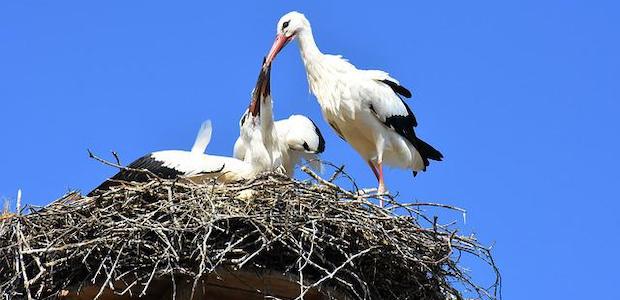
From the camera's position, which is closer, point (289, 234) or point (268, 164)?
point (289, 234)

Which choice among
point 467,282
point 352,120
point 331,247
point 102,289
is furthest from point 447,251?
point 352,120

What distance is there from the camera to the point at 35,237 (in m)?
5.92

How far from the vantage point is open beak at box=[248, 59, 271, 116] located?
788 centimetres

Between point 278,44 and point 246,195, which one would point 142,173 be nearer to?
point 246,195

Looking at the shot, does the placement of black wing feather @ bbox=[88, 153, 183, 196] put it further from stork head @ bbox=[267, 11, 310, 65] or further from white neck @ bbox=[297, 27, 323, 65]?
white neck @ bbox=[297, 27, 323, 65]

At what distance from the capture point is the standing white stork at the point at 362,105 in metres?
8.45

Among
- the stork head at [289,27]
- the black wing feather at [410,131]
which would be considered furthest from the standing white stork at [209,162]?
the black wing feather at [410,131]

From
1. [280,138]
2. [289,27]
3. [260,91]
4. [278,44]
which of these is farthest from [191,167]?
[289,27]

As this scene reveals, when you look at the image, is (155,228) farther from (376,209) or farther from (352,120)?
(352,120)

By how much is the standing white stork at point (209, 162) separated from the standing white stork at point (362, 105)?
568mm

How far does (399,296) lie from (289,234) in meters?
0.65

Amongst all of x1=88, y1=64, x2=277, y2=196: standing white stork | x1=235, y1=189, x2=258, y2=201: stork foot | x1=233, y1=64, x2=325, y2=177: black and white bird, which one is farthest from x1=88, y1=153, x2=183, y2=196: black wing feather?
x1=235, y1=189, x2=258, y2=201: stork foot

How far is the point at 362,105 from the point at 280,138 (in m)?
0.58

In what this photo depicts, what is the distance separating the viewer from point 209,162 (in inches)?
299
